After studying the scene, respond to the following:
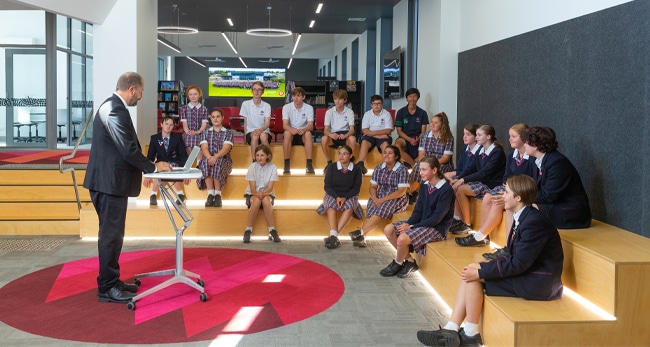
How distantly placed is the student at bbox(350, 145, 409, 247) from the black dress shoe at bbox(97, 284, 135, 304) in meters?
2.85

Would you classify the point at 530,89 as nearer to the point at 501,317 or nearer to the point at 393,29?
the point at 501,317

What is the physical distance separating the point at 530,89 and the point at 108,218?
404cm

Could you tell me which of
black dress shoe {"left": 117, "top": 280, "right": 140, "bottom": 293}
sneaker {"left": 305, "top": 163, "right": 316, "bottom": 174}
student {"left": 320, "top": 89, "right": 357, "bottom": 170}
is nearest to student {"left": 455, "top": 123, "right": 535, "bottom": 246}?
black dress shoe {"left": 117, "top": 280, "right": 140, "bottom": 293}

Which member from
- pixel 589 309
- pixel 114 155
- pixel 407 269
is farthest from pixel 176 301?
pixel 589 309

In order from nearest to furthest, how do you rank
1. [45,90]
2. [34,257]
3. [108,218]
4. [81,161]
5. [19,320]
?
[19,320], [108,218], [34,257], [81,161], [45,90]

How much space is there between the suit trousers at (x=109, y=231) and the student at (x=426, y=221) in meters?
2.25

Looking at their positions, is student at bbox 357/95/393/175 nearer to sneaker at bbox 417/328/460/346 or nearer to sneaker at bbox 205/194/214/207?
sneaker at bbox 205/194/214/207

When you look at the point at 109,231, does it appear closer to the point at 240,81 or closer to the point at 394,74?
the point at 394,74

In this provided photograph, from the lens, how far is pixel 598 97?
4922 mm

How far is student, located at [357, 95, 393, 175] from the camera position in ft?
27.6

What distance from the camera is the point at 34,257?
6.11m

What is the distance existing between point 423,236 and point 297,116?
3782mm

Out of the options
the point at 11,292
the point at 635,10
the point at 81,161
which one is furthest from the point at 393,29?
the point at 11,292

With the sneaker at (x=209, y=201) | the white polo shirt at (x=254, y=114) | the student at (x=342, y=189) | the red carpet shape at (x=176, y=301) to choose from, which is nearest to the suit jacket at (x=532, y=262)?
the red carpet shape at (x=176, y=301)
